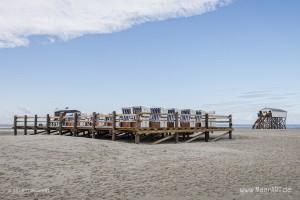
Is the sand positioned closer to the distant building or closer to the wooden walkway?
the wooden walkway

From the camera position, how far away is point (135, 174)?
443 inches

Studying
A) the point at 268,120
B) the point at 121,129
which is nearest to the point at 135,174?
the point at 121,129

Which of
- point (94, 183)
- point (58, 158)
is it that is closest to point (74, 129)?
point (58, 158)

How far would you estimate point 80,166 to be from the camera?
40.8 ft

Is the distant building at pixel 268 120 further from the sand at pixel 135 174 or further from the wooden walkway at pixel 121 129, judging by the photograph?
the sand at pixel 135 174

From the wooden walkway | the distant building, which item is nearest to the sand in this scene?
the wooden walkway

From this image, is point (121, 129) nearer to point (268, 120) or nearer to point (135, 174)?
point (135, 174)

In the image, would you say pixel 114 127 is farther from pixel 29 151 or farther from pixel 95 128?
pixel 29 151

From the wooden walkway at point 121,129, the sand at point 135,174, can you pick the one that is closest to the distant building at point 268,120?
the wooden walkway at point 121,129

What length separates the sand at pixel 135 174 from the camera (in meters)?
8.80

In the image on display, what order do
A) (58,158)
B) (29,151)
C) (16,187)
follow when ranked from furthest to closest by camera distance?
(29,151) → (58,158) → (16,187)

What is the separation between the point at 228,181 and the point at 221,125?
20.6 meters

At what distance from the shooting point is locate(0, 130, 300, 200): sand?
28.9ft

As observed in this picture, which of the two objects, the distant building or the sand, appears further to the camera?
the distant building
